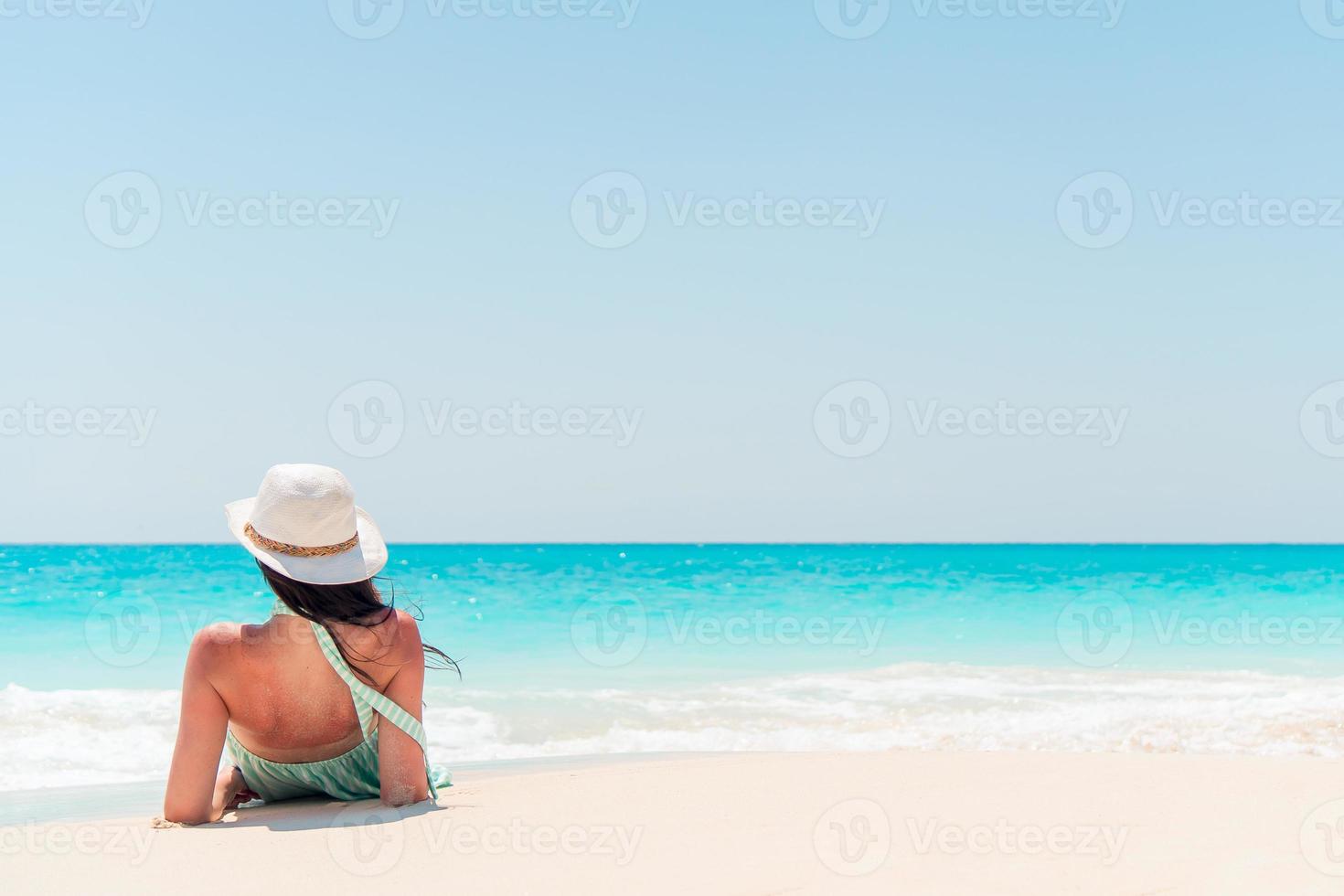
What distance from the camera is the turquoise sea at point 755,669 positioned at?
23.5 ft

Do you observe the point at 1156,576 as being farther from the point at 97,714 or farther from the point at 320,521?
the point at 320,521
